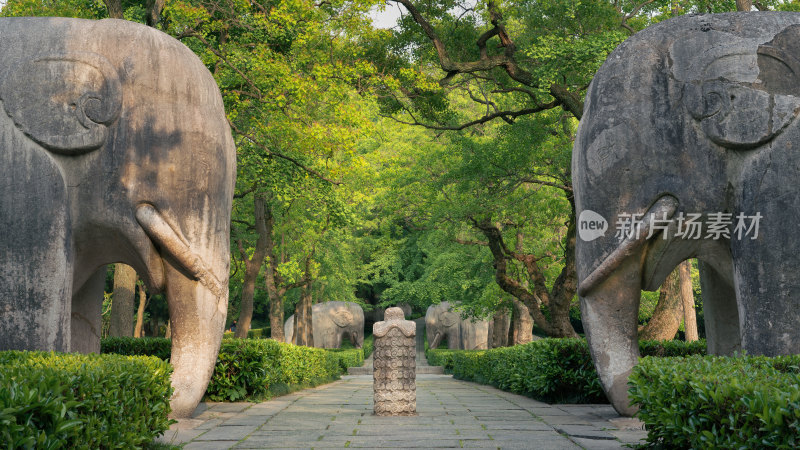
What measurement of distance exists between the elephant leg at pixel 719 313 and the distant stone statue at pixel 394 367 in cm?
331

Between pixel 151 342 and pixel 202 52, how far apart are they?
20.5 feet

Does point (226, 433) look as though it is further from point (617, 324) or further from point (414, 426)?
point (617, 324)

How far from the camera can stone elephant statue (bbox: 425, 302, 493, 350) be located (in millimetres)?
28875

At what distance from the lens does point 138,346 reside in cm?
1120

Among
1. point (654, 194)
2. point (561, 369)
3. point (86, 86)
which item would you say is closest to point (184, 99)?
point (86, 86)

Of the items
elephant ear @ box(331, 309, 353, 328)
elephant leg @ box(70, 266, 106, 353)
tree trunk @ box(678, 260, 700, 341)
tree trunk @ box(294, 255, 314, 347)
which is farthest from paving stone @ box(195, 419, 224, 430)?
elephant ear @ box(331, 309, 353, 328)

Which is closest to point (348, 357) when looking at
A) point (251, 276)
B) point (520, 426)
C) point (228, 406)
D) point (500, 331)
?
point (500, 331)

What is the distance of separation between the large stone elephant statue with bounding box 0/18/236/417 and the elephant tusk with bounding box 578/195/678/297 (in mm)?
3614

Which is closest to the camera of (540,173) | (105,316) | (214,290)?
(214,290)

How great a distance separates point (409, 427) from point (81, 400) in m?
3.94

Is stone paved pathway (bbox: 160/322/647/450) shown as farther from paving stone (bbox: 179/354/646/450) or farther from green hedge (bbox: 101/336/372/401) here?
green hedge (bbox: 101/336/372/401)

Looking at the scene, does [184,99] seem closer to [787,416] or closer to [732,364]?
[732,364]

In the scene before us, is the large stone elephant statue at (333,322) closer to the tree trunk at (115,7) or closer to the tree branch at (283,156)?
the tree branch at (283,156)

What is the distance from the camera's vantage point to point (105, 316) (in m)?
31.2
